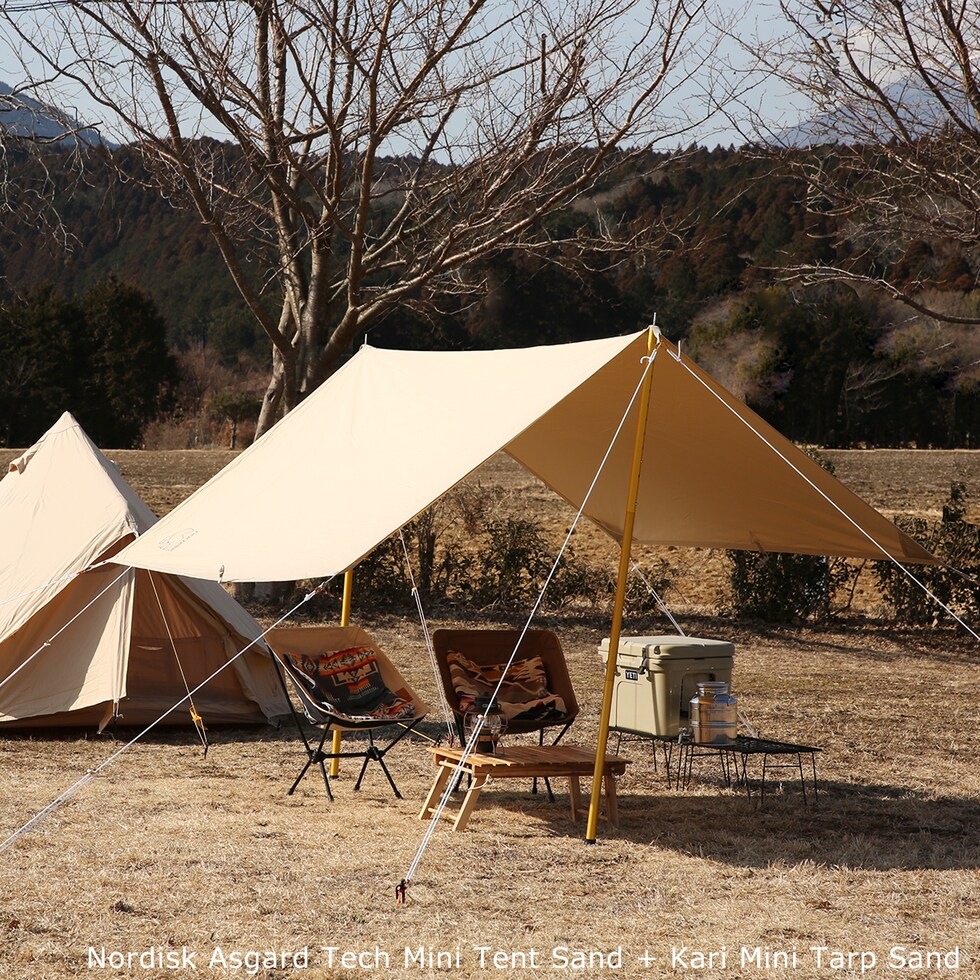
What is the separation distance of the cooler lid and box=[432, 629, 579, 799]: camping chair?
0.31 metres

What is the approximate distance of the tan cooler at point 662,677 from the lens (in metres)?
6.38

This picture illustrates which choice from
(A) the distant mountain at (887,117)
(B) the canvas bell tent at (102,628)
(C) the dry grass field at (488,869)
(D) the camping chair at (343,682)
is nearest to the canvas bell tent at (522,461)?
(C) the dry grass field at (488,869)

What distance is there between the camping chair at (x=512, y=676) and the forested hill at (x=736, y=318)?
45.4ft

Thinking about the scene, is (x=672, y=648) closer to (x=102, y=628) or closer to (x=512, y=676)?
(x=512, y=676)

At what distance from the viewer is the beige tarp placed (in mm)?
5445

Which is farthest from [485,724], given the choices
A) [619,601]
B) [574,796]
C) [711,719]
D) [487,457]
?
[487,457]

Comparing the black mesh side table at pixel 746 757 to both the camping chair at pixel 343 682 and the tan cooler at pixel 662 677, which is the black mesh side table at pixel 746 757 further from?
the camping chair at pixel 343 682

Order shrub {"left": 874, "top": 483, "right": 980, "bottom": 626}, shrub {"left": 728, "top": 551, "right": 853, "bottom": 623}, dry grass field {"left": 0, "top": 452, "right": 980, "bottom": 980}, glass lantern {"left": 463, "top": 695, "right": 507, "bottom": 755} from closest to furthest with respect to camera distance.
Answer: dry grass field {"left": 0, "top": 452, "right": 980, "bottom": 980} → glass lantern {"left": 463, "top": 695, "right": 507, "bottom": 755} → shrub {"left": 874, "top": 483, "right": 980, "bottom": 626} → shrub {"left": 728, "top": 551, "right": 853, "bottom": 623}

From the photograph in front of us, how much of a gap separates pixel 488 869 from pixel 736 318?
70.3ft

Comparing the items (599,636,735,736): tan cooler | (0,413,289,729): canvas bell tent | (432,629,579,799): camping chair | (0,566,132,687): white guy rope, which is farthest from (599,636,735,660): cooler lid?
(0,566,132,687): white guy rope

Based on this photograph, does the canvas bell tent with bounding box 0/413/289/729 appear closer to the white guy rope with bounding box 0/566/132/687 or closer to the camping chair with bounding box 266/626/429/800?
the white guy rope with bounding box 0/566/132/687

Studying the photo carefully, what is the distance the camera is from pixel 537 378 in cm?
589

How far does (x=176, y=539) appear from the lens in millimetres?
5992

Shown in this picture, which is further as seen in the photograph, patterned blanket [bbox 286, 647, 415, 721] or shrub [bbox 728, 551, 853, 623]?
shrub [bbox 728, 551, 853, 623]
